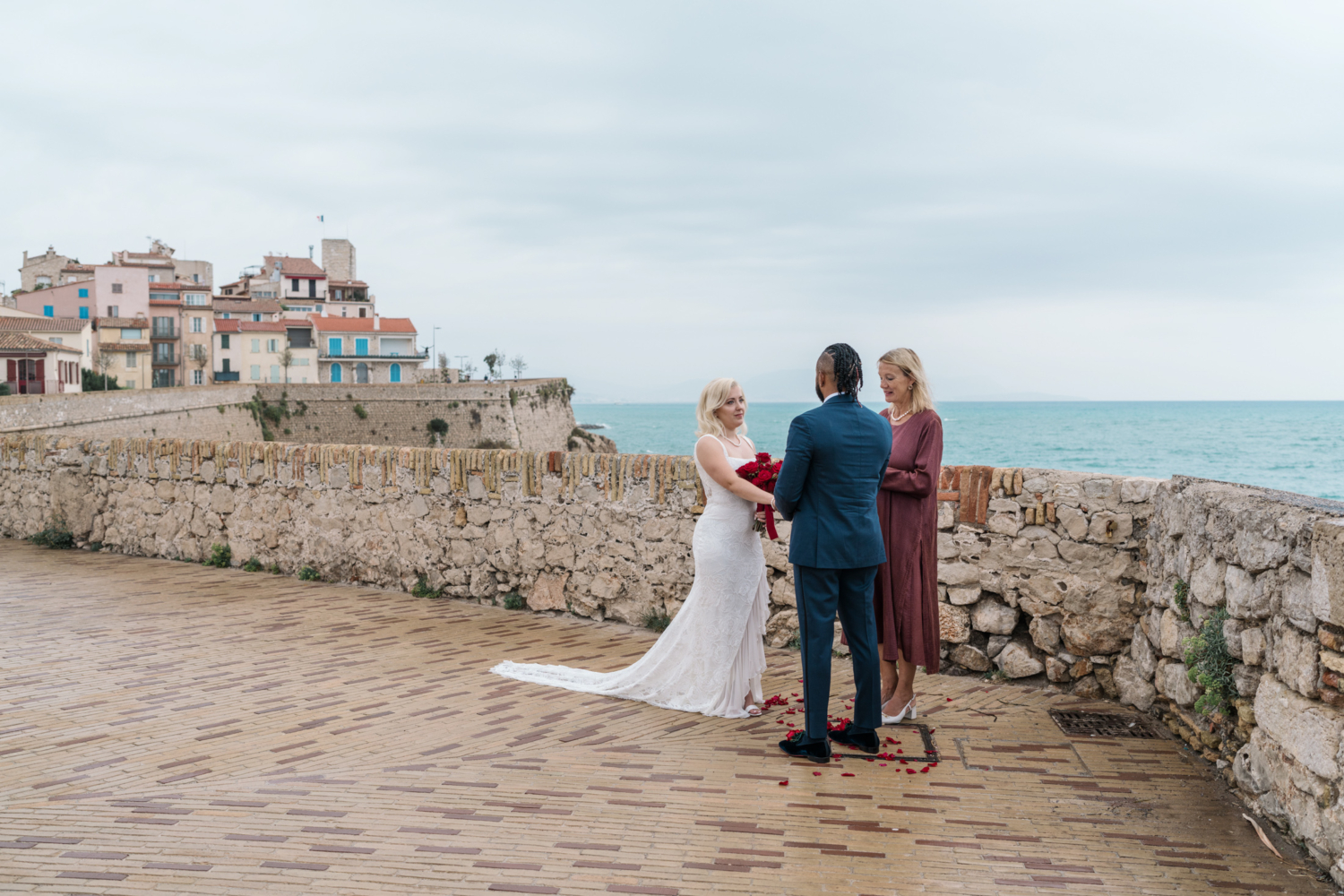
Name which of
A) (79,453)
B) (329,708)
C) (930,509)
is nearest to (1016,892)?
(930,509)

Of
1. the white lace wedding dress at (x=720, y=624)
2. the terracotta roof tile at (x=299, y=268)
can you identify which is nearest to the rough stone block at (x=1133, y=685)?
the white lace wedding dress at (x=720, y=624)

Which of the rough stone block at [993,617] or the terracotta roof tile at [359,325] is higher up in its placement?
the terracotta roof tile at [359,325]

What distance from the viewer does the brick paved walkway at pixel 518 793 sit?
10.4 feet

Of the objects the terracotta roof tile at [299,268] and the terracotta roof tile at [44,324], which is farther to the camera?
the terracotta roof tile at [299,268]

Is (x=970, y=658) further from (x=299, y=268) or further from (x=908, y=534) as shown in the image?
(x=299, y=268)

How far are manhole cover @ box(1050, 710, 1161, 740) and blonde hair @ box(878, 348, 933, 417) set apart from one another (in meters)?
1.81

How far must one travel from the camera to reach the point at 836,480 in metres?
4.32

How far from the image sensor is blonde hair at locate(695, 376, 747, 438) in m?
4.92

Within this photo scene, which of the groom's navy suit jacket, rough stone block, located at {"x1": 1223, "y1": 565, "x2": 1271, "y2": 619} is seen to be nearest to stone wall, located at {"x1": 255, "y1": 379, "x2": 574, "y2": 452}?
the groom's navy suit jacket

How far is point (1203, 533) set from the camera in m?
4.29

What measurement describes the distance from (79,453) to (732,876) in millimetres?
9961

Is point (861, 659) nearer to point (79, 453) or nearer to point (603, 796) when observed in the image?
point (603, 796)

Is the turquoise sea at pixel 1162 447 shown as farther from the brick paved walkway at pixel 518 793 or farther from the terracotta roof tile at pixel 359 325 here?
the brick paved walkway at pixel 518 793

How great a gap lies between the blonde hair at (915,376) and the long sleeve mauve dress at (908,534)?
6cm
